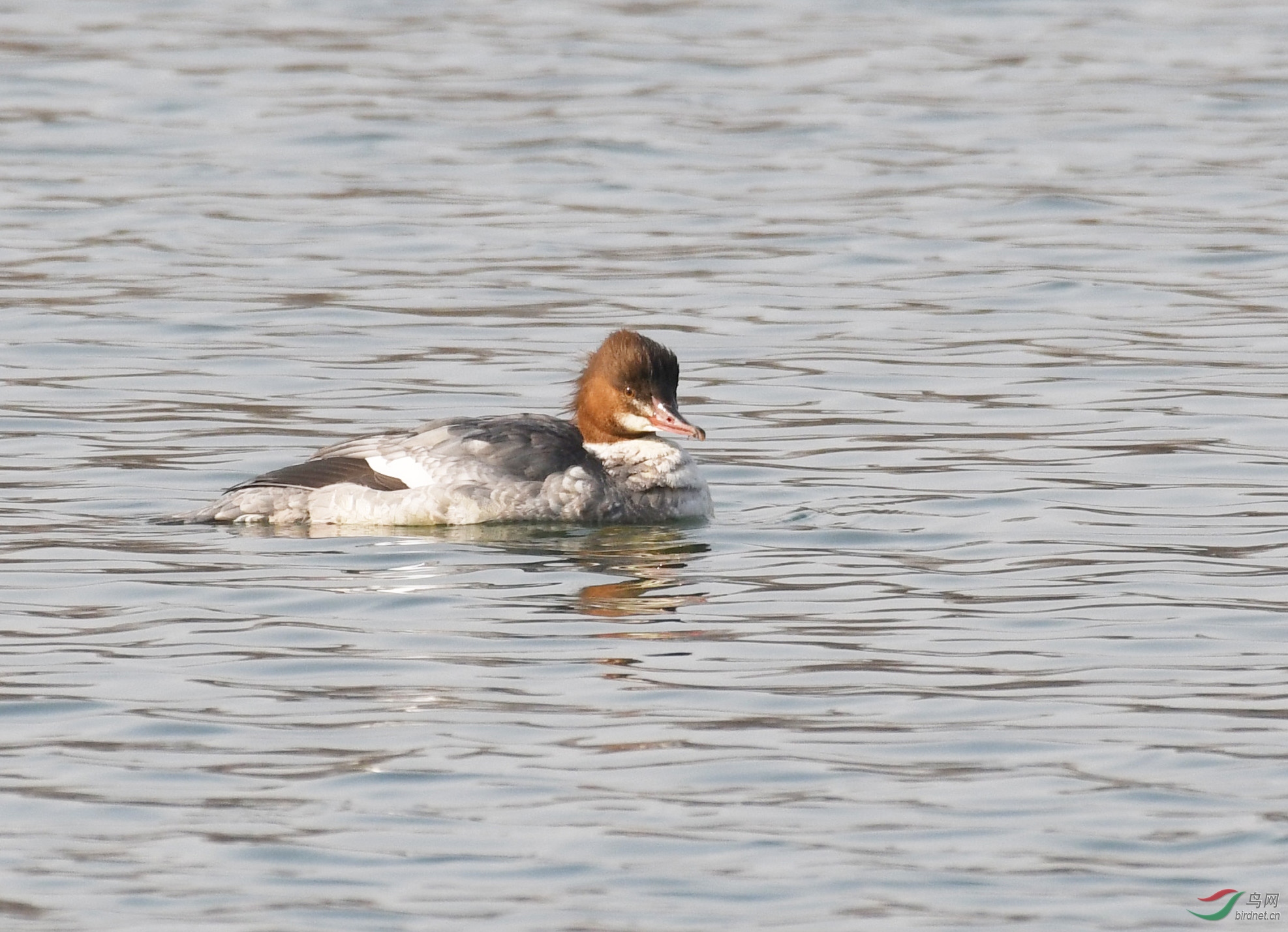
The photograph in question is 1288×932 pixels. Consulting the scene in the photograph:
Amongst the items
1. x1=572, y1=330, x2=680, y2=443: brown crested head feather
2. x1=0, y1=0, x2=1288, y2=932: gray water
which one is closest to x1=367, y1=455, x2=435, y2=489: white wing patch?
x1=0, y1=0, x2=1288, y2=932: gray water

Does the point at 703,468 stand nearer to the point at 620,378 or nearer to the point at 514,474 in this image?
the point at 620,378

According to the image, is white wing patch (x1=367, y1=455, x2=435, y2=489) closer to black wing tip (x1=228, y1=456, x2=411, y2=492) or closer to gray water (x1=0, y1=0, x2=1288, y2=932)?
black wing tip (x1=228, y1=456, x2=411, y2=492)

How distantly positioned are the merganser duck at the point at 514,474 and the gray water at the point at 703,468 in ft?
0.53

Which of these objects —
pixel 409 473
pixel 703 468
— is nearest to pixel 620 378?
pixel 409 473

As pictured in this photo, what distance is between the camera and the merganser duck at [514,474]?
39.5 feet

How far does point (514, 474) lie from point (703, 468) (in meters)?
1.66

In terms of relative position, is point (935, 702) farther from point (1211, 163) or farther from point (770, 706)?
point (1211, 163)

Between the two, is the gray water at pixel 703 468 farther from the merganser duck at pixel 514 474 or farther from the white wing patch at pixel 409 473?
the white wing patch at pixel 409 473

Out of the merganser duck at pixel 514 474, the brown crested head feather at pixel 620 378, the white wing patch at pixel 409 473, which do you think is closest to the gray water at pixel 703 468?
the merganser duck at pixel 514 474

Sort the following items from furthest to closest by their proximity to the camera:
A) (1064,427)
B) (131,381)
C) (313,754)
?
(131,381), (1064,427), (313,754)

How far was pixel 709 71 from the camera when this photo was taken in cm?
2634

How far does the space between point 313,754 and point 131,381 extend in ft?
24.2

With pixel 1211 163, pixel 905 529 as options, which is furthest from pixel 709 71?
pixel 905 529

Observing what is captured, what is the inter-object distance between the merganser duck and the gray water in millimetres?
161
